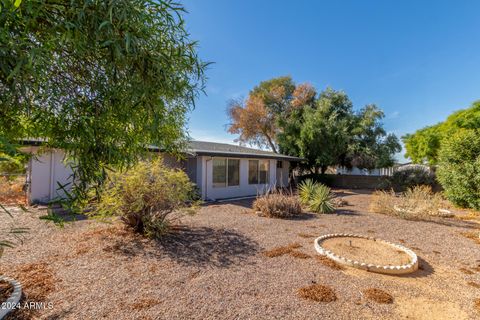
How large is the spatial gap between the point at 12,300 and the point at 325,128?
16.9 metres

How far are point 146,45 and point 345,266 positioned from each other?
14.5 ft

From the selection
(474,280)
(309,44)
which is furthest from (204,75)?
(309,44)

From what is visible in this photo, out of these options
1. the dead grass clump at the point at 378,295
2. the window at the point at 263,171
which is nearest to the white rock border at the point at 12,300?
the dead grass clump at the point at 378,295

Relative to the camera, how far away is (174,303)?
2.88m

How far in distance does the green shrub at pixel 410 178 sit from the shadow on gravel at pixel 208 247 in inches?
572

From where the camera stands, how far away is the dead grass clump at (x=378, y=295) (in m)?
3.07

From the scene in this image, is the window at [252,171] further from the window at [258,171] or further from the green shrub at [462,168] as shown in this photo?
the green shrub at [462,168]

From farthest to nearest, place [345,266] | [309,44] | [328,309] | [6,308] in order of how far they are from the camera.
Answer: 1. [309,44]
2. [345,266]
3. [328,309]
4. [6,308]

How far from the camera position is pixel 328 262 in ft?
13.9

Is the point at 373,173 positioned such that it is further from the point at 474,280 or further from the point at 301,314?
the point at 301,314

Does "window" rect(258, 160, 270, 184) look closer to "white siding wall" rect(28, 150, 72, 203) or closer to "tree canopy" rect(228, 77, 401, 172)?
"tree canopy" rect(228, 77, 401, 172)

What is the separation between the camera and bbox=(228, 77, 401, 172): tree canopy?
1672cm

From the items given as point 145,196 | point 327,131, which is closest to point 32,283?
point 145,196

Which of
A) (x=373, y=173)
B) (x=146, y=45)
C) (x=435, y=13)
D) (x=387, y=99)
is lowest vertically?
(x=373, y=173)
